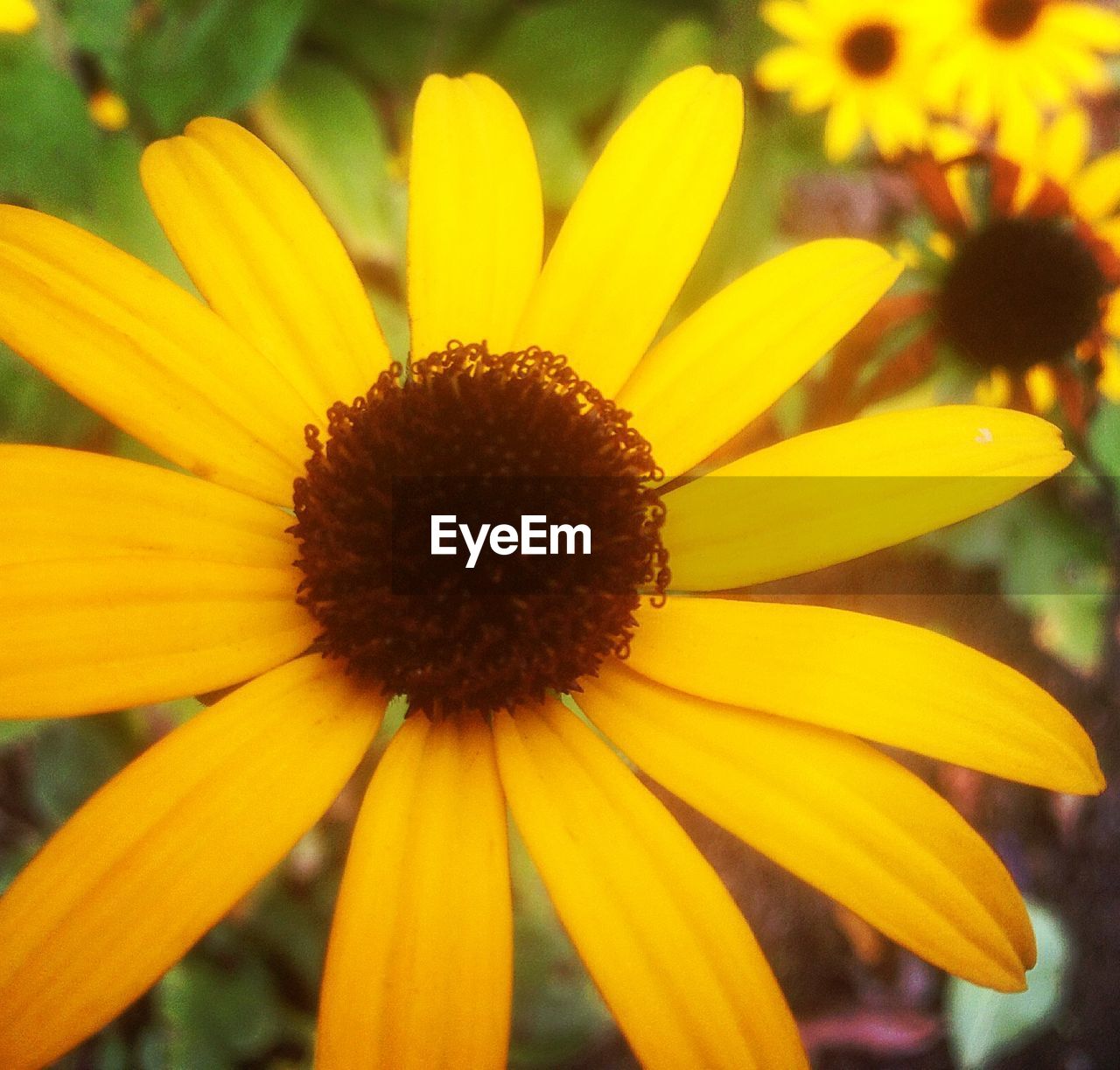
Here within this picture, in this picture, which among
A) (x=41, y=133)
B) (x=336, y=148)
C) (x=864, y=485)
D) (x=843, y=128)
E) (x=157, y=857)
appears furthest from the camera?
(x=843, y=128)

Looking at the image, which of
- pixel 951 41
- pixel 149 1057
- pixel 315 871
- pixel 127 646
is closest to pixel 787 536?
pixel 127 646

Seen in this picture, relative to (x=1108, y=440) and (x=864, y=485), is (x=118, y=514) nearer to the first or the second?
(x=864, y=485)

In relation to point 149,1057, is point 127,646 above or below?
above

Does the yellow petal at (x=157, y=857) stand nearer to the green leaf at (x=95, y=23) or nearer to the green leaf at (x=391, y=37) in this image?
the green leaf at (x=95, y=23)

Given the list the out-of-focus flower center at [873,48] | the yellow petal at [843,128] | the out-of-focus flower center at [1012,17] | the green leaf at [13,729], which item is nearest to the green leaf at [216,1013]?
the green leaf at [13,729]

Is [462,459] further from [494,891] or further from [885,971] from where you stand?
[885,971]

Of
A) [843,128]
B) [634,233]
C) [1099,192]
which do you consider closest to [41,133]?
[634,233]
